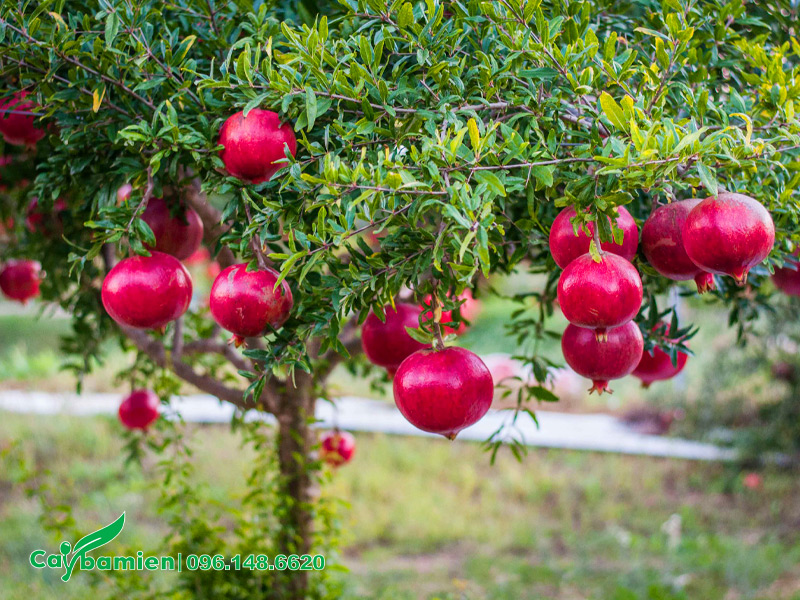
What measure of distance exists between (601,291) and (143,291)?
0.70 meters

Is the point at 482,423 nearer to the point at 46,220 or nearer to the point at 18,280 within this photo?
the point at 18,280

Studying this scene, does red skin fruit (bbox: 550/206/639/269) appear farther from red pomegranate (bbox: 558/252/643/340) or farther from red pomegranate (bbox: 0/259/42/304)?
red pomegranate (bbox: 0/259/42/304)

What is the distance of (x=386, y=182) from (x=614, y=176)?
0.30 metres

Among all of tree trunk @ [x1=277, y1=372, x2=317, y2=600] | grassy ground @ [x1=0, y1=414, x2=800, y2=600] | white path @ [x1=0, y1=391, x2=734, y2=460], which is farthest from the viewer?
white path @ [x1=0, y1=391, x2=734, y2=460]

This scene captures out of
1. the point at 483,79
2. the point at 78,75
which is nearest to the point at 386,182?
the point at 483,79

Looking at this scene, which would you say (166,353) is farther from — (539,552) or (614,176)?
(539,552)

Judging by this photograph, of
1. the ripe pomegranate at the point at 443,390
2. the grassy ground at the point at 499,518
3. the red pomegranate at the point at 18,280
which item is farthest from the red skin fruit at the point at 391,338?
the grassy ground at the point at 499,518

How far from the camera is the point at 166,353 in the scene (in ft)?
6.43

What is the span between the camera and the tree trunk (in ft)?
6.85

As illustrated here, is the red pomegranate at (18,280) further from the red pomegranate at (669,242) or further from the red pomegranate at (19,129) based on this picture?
the red pomegranate at (669,242)

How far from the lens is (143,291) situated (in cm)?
114

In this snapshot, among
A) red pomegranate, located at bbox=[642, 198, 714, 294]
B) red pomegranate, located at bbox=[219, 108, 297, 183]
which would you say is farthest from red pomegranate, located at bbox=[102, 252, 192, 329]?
red pomegranate, located at bbox=[642, 198, 714, 294]

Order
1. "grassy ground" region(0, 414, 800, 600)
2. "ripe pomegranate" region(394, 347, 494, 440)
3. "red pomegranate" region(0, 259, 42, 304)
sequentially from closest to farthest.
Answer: "ripe pomegranate" region(394, 347, 494, 440)
"red pomegranate" region(0, 259, 42, 304)
"grassy ground" region(0, 414, 800, 600)

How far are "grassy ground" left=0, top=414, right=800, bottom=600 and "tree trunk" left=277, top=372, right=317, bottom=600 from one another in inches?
27.5
